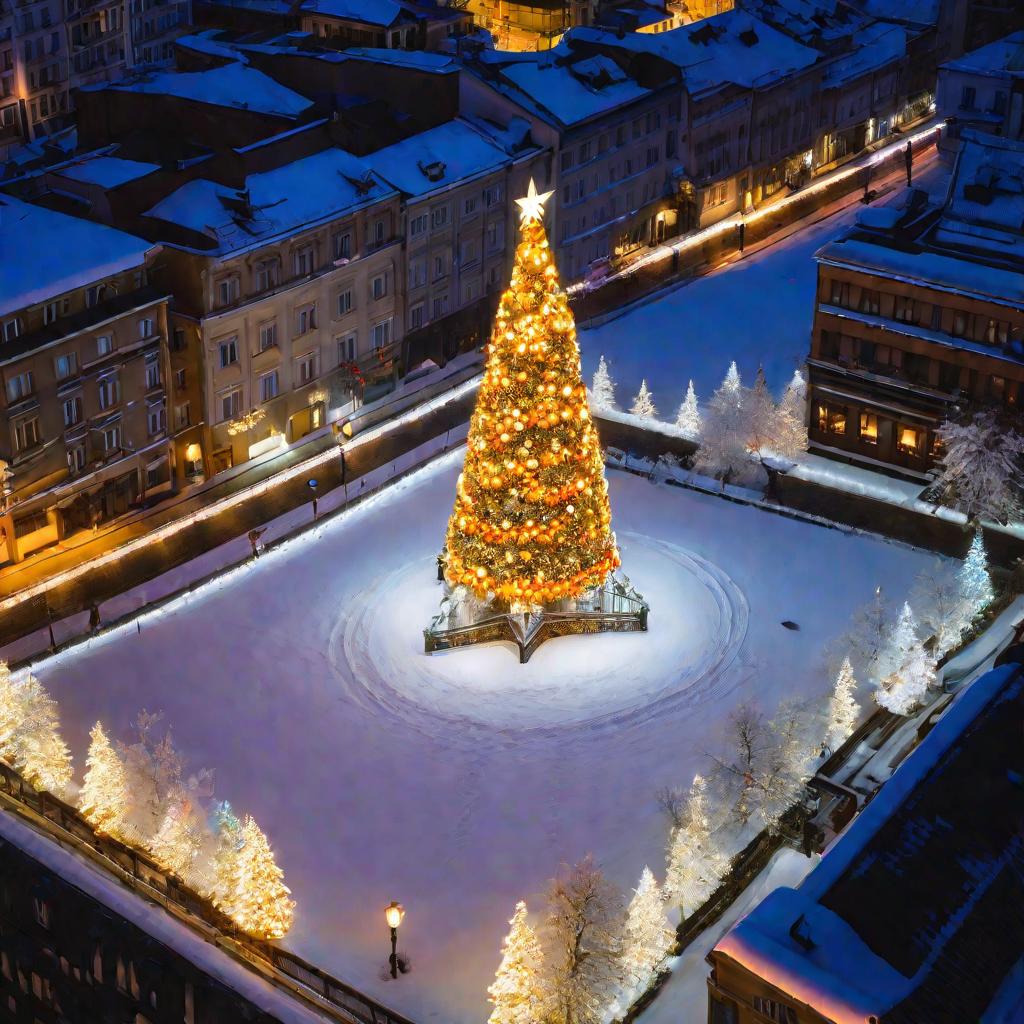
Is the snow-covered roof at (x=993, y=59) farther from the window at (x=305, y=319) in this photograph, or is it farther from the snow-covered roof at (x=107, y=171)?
the snow-covered roof at (x=107, y=171)

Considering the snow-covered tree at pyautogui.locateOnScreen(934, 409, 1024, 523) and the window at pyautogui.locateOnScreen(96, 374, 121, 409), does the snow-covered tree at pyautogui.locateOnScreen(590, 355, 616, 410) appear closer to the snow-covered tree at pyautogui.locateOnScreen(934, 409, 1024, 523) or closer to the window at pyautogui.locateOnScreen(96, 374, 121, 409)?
the snow-covered tree at pyautogui.locateOnScreen(934, 409, 1024, 523)

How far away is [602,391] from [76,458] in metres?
28.3

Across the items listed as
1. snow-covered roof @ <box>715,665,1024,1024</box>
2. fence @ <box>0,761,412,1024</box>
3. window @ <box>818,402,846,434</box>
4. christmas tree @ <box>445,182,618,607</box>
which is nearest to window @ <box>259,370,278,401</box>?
christmas tree @ <box>445,182,618,607</box>

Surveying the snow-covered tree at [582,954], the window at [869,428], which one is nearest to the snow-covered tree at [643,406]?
the window at [869,428]

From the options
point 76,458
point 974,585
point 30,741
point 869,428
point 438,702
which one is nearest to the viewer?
point 30,741

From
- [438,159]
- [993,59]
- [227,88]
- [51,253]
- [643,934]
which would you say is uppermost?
[227,88]

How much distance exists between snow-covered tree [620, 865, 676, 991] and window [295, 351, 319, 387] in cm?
4405

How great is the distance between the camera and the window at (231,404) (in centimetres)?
9431

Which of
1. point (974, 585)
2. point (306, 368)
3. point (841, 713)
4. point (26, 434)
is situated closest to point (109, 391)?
point (26, 434)

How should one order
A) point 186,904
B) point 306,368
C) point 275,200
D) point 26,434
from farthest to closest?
point 306,368 → point 275,200 → point 26,434 → point 186,904

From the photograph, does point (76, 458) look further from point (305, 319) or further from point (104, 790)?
point (104, 790)

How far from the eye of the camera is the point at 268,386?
96.7 metres

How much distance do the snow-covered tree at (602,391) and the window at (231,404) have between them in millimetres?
18857

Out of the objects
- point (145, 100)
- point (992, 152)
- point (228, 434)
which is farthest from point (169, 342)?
point (992, 152)
